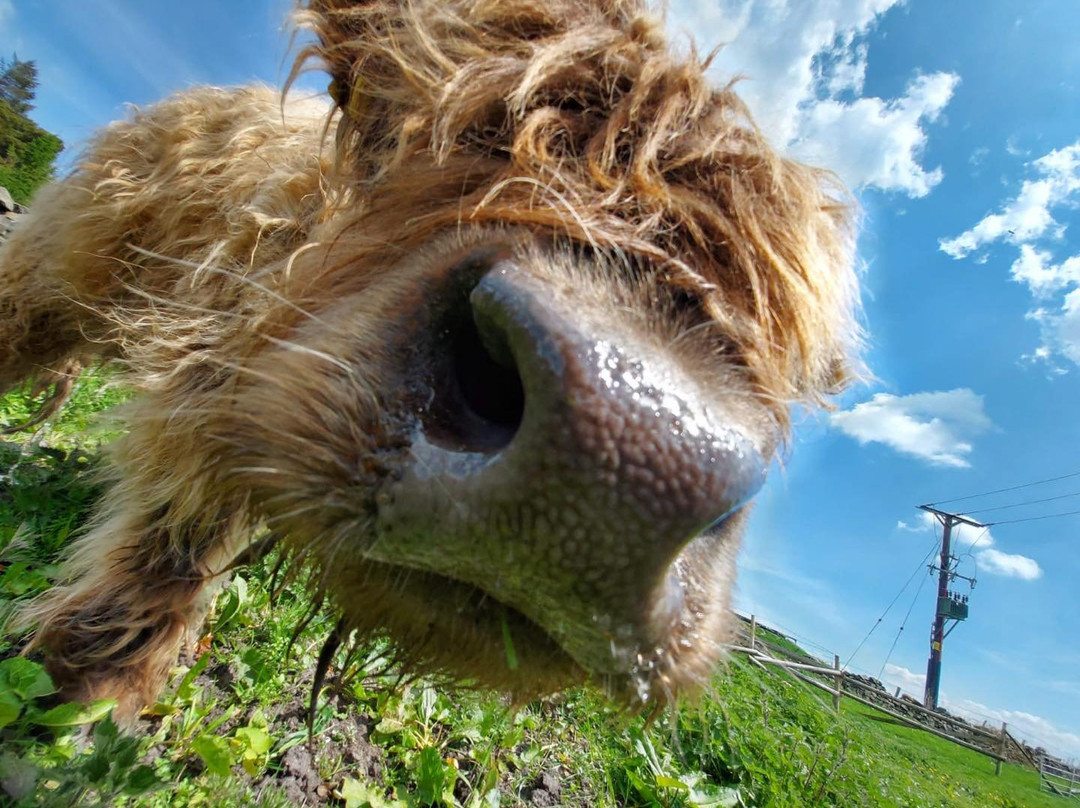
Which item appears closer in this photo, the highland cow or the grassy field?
the highland cow

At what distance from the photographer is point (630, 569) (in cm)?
108

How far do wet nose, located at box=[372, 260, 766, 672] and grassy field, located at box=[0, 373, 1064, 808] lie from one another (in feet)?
2.06

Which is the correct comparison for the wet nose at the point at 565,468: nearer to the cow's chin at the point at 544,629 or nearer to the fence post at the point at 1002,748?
the cow's chin at the point at 544,629

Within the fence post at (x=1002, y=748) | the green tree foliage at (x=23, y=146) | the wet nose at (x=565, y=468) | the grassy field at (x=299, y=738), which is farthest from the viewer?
the green tree foliage at (x=23, y=146)

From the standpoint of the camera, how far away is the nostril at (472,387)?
3.73ft

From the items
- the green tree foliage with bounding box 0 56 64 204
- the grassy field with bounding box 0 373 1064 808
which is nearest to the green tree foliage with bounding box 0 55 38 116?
the green tree foliage with bounding box 0 56 64 204

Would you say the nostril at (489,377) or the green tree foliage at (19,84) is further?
the green tree foliage at (19,84)

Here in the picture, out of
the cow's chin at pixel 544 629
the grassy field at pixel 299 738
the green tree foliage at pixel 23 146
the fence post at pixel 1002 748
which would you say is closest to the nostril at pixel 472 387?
the cow's chin at pixel 544 629

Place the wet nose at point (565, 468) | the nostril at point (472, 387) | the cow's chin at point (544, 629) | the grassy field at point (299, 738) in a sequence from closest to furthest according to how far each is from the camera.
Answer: the wet nose at point (565, 468)
the nostril at point (472, 387)
the cow's chin at point (544, 629)
the grassy field at point (299, 738)

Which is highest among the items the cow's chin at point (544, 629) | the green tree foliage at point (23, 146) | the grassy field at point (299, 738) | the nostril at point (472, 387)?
the green tree foliage at point (23, 146)

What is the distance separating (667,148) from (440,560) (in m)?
1.07

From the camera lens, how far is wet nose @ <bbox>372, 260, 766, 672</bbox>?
102 centimetres

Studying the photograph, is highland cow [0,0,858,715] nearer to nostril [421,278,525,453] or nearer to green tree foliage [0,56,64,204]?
nostril [421,278,525,453]

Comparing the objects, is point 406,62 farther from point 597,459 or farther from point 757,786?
point 757,786
